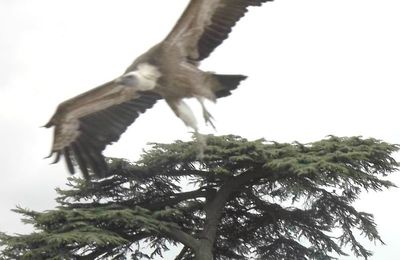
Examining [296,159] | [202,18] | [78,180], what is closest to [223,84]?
[202,18]

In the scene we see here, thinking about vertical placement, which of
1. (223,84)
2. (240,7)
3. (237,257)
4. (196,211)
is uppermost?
(196,211)

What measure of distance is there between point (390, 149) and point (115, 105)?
731 cm

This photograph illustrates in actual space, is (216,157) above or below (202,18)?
above

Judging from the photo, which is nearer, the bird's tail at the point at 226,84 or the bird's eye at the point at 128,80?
the bird's eye at the point at 128,80

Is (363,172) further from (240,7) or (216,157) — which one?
(240,7)

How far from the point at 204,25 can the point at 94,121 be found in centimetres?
185

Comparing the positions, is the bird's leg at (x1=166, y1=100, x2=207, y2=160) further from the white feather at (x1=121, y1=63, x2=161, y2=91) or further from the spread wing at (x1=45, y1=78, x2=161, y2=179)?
the spread wing at (x1=45, y1=78, x2=161, y2=179)

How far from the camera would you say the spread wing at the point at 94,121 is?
6598 mm

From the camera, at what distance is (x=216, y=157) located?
13188 mm

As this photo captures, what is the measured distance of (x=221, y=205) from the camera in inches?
559

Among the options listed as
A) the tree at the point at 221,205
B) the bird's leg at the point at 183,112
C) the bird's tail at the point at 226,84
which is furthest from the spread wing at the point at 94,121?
the tree at the point at 221,205

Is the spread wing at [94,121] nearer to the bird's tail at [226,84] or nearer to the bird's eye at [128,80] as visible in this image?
the bird's tail at [226,84]

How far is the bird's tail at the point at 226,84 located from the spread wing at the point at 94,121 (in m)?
1.13

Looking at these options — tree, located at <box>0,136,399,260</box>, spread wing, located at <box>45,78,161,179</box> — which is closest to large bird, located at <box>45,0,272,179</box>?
spread wing, located at <box>45,78,161,179</box>
